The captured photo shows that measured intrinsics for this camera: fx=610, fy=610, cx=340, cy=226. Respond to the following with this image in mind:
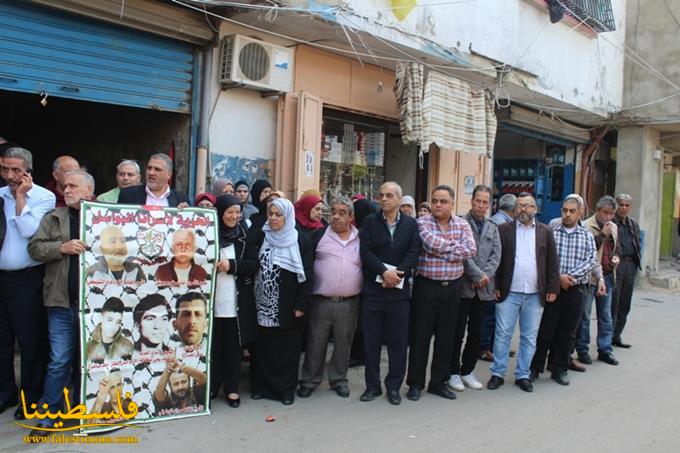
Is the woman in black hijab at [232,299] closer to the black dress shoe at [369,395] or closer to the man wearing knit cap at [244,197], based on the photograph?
the black dress shoe at [369,395]

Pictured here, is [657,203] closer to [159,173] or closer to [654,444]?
[654,444]

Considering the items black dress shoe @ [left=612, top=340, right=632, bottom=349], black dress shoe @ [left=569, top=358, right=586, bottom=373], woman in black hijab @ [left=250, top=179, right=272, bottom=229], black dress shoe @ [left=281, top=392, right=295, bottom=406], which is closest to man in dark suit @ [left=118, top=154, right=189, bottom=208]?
woman in black hijab @ [left=250, top=179, right=272, bottom=229]

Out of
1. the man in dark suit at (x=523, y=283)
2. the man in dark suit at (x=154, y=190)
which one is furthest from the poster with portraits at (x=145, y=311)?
the man in dark suit at (x=523, y=283)

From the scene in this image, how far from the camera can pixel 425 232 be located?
16.6 ft

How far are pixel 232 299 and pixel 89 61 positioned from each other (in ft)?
10.0

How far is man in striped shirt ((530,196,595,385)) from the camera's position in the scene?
5711mm

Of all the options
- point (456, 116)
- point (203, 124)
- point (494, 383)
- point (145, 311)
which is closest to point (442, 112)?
point (456, 116)

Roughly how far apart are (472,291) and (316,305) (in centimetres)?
140

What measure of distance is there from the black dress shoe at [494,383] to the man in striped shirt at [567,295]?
40 centimetres

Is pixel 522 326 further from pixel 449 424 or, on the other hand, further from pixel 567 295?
pixel 449 424

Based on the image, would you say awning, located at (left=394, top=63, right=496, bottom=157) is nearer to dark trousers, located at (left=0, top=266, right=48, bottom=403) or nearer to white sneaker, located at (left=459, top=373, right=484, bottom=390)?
white sneaker, located at (left=459, top=373, right=484, bottom=390)

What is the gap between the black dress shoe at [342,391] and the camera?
202 inches

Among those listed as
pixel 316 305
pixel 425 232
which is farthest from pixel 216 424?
pixel 425 232

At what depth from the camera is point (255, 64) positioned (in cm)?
706
